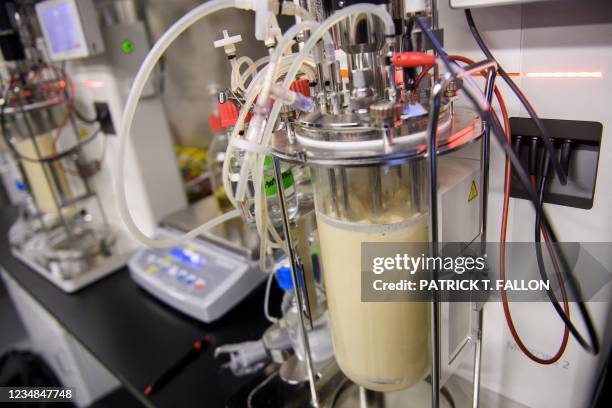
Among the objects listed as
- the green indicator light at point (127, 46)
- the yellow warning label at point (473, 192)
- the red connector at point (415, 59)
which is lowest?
the yellow warning label at point (473, 192)

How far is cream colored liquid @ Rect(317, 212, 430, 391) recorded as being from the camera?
547 millimetres

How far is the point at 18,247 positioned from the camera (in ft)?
5.59

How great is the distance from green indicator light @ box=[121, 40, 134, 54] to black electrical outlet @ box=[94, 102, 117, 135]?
0.65ft

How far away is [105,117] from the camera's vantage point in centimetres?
146

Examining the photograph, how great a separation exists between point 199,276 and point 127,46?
2.51ft

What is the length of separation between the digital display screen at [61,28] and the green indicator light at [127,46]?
0.42 feet

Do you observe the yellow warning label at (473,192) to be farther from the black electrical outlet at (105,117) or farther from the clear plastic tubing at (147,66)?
the black electrical outlet at (105,117)

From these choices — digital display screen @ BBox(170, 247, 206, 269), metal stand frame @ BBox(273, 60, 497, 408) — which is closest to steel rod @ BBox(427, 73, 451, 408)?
metal stand frame @ BBox(273, 60, 497, 408)

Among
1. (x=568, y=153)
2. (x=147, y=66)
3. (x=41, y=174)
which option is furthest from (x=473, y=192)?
(x=41, y=174)

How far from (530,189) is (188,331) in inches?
38.2

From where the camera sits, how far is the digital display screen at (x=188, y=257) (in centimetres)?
125

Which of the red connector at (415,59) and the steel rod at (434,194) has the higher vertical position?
the red connector at (415,59)

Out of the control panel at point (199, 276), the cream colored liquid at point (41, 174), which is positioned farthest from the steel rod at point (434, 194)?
the cream colored liquid at point (41, 174)

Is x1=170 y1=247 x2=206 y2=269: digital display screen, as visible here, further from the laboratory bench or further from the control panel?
the laboratory bench
